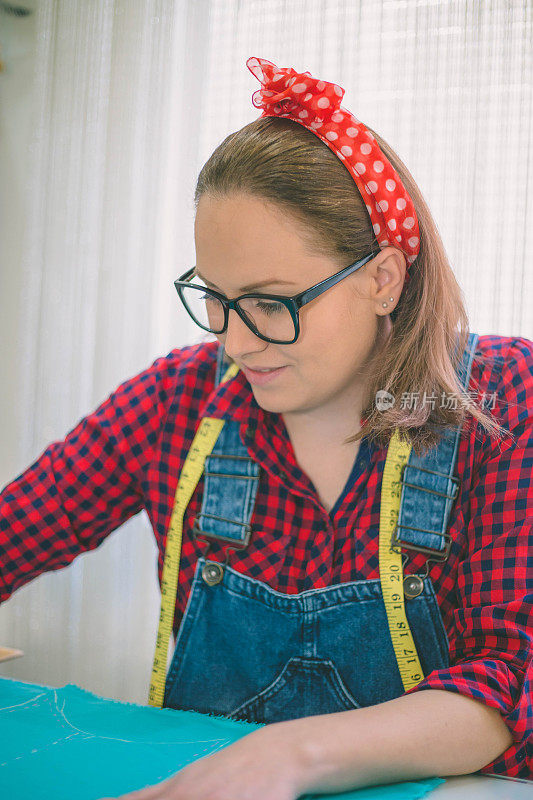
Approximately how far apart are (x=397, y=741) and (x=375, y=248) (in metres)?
0.60

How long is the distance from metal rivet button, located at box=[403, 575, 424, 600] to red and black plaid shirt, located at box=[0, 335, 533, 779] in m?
0.02

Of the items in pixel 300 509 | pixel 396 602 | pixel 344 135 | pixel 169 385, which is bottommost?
pixel 396 602

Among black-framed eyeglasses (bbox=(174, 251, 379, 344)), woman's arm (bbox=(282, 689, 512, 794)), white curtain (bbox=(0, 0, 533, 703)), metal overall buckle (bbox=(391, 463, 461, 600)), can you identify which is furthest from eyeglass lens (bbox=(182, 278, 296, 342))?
white curtain (bbox=(0, 0, 533, 703))

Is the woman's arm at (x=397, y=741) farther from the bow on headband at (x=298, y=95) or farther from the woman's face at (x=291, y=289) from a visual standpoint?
the bow on headband at (x=298, y=95)

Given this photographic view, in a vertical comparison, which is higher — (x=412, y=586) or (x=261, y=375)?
(x=261, y=375)

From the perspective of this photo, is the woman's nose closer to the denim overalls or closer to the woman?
the woman

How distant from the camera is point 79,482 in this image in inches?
46.9

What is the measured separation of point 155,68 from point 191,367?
97 centimetres

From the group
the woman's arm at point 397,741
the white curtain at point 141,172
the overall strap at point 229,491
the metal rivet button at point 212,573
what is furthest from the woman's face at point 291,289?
the white curtain at point 141,172

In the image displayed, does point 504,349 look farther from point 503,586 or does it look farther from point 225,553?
point 225,553

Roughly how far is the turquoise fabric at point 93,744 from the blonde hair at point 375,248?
44 centimetres

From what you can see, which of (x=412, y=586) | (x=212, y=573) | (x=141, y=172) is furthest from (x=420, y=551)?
(x=141, y=172)

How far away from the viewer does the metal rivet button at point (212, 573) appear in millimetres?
1072

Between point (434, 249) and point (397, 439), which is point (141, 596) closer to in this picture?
point (397, 439)
